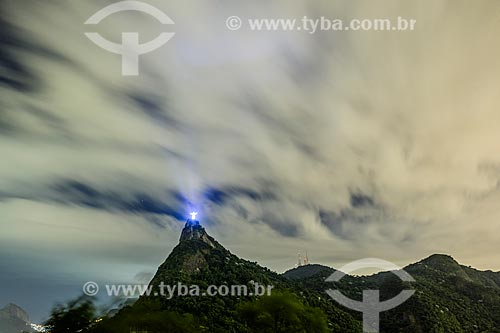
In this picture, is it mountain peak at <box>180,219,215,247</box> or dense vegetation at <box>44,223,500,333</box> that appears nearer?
dense vegetation at <box>44,223,500,333</box>

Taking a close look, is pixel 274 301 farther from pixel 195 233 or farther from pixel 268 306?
pixel 195 233

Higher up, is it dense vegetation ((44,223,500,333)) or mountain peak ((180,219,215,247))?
mountain peak ((180,219,215,247))

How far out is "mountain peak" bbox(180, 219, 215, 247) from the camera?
130550mm

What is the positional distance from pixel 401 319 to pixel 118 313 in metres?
110

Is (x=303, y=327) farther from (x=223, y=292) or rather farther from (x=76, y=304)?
(x=223, y=292)

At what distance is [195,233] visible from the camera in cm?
13162

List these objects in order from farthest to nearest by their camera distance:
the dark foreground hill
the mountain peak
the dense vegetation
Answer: the mountain peak < the dark foreground hill < the dense vegetation

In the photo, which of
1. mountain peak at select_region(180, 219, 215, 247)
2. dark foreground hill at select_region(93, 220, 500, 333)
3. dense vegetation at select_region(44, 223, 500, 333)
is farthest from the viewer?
mountain peak at select_region(180, 219, 215, 247)

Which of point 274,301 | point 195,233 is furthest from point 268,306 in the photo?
point 195,233

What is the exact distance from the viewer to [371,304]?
129375 mm

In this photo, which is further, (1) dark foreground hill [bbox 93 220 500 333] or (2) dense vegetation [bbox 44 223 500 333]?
(1) dark foreground hill [bbox 93 220 500 333]

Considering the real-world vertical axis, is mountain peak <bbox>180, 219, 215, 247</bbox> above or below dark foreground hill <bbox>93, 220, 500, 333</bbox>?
above

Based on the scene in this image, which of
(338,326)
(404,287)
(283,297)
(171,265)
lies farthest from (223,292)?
(404,287)

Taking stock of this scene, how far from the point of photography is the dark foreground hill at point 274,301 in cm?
4544
